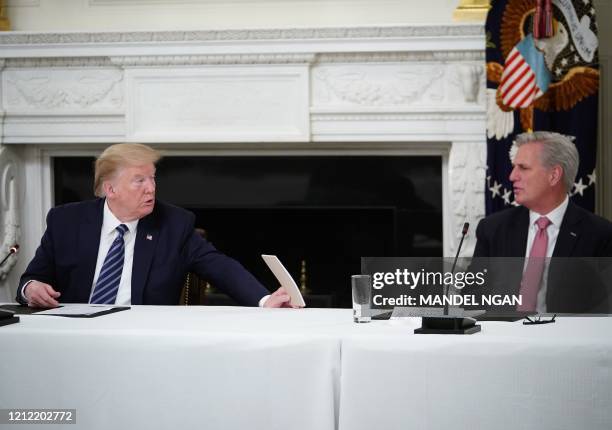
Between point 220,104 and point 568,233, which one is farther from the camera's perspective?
point 220,104

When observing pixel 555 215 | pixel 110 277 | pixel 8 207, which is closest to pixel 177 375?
pixel 110 277

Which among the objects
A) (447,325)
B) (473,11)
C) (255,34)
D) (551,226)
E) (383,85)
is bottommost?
(447,325)

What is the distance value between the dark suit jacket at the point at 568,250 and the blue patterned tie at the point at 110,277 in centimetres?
137

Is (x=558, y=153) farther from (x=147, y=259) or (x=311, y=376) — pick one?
(x=311, y=376)

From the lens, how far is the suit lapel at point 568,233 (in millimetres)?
2877

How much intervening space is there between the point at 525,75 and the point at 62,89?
2786 mm

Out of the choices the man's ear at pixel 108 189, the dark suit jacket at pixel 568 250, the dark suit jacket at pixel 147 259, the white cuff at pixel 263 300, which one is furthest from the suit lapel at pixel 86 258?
the dark suit jacket at pixel 568 250

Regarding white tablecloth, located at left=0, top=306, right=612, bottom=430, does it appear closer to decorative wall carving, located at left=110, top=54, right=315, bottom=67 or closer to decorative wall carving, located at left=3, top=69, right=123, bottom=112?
decorative wall carving, located at left=110, top=54, right=315, bottom=67

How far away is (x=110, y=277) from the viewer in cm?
272

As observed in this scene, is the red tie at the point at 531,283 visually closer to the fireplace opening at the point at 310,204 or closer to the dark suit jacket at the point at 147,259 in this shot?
the dark suit jacket at the point at 147,259

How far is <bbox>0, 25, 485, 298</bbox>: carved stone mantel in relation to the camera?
4586mm

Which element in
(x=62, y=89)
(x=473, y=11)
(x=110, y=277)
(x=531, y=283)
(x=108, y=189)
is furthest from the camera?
(x=62, y=89)

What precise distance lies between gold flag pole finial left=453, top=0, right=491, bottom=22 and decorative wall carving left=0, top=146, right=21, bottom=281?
2.97m

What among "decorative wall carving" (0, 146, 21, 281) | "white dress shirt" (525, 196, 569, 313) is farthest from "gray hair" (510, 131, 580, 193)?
"decorative wall carving" (0, 146, 21, 281)
